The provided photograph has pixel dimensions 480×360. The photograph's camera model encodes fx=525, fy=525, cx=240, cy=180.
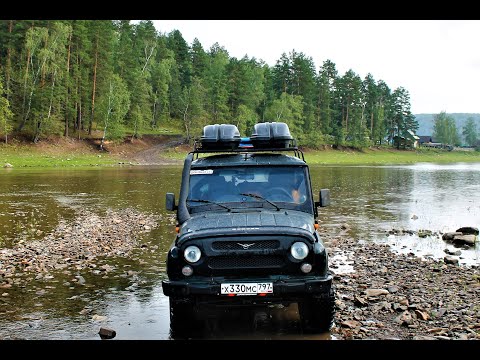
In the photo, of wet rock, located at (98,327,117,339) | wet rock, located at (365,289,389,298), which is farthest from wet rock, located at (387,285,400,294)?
wet rock, located at (98,327,117,339)

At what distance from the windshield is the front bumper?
170cm

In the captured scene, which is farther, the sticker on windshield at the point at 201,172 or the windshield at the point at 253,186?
the sticker on windshield at the point at 201,172

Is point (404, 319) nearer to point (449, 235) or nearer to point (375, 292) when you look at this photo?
point (375, 292)

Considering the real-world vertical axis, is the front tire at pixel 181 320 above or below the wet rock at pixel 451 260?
above

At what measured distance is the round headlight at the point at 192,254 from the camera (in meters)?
7.39

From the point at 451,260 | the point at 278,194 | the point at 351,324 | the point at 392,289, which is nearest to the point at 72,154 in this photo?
the point at 451,260

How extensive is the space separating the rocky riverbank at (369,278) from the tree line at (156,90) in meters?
53.6

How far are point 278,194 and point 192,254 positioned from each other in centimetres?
210

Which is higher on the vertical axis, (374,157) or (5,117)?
(5,117)

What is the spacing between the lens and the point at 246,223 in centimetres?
759

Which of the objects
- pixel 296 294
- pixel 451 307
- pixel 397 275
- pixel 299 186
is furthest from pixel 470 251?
pixel 296 294

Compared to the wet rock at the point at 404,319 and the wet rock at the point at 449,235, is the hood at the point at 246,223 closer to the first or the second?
the wet rock at the point at 404,319

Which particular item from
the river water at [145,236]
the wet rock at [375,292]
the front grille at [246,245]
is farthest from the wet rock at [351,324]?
the front grille at [246,245]
